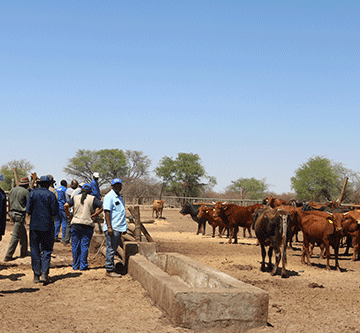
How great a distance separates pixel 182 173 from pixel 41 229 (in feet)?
204

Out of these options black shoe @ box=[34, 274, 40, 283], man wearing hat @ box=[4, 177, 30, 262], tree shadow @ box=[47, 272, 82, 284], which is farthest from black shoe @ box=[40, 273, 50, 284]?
man wearing hat @ box=[4, 177, 30, 262]

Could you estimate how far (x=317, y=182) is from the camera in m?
53.8

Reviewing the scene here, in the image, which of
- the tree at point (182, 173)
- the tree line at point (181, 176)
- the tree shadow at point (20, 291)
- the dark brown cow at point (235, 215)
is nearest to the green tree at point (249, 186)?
the tree line at point (181, 176)

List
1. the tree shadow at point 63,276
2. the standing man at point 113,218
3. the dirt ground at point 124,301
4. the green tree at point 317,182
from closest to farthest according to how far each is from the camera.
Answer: the dirt ground at point 124,301
the tree shadow at point 63,276
the standing man at point 113,218
the green tree at point 317,182

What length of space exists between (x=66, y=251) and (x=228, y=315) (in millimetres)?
8030

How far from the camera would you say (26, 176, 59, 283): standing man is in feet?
25.4

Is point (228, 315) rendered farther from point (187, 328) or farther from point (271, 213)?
point (271, 213)

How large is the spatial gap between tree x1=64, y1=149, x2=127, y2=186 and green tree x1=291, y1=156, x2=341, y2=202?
36.3 metres

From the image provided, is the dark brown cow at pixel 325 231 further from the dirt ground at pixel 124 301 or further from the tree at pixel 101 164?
the tree at pixel 101 164

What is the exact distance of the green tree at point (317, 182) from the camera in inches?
2078

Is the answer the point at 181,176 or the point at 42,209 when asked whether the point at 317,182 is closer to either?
the point at 181,176

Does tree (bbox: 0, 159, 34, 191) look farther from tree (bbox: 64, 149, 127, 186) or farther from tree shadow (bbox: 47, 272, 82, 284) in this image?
tree shadow (bbox: 47, 272, 82, 284)

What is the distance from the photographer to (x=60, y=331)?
5090 mm

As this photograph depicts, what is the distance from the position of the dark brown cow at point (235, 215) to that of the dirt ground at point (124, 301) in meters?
5.58
